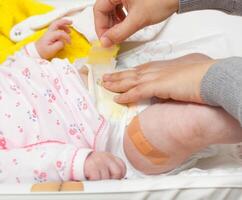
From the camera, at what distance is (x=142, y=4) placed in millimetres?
950

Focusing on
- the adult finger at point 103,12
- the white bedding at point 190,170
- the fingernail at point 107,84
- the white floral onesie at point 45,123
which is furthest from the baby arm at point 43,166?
the adult finger at point 103,12

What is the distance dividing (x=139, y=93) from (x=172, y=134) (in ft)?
0.40

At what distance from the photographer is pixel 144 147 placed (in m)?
0.90

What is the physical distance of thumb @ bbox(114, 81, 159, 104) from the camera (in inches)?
36.4

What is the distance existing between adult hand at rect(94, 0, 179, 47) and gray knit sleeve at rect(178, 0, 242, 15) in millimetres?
17

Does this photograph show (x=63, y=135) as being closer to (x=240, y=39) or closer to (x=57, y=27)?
(x=57, y=27)

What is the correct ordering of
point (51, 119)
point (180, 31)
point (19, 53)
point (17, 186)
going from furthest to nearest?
point (180, 31)
point (19, 53)
point (51, 119)
point (17, 186)

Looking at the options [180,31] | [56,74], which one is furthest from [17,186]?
[180,31]

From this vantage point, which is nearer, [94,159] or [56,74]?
[94,159]

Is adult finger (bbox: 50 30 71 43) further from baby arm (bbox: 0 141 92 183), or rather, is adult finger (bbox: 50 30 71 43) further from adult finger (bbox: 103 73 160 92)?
baby arm (bbox: 0 141 92 183)

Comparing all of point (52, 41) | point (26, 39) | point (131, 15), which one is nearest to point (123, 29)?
point (131, 15)

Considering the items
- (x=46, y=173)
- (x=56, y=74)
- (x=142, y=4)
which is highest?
(x=142, y=4)

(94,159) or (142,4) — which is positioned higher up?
(142,4)

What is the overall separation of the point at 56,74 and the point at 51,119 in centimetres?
12
